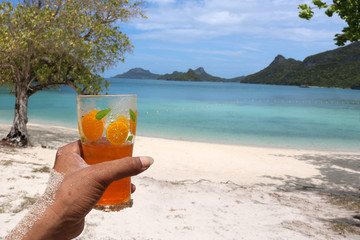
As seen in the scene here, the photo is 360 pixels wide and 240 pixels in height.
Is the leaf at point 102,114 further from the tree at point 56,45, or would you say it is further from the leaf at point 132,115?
the tree at point 56,45

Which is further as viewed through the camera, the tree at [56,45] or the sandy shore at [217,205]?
the tree at [56,45]

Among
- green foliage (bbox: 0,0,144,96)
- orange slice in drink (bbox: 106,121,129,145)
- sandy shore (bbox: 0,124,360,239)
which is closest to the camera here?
orange slice in drink (bbox: 106,121,129,145)

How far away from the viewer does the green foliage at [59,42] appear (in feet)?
34.1

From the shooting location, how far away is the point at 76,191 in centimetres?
170

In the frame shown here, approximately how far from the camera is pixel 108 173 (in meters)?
1.62

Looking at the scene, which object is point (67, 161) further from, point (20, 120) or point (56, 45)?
point (20, 120)

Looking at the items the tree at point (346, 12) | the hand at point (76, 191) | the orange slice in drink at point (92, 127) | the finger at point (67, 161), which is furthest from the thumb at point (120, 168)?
the tree at point (346, 12)

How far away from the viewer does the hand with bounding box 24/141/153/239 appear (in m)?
1.61

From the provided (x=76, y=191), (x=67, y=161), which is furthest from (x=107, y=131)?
(x=76, y=191)

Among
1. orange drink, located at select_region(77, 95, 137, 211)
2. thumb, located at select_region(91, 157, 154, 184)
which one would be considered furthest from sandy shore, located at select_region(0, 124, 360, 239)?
thumb, located at select_region(91, 157, 154, 184)

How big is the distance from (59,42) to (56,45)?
2.05 ft

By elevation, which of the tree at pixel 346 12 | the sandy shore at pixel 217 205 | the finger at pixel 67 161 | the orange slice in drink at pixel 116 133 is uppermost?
the tree at pixel 346 12

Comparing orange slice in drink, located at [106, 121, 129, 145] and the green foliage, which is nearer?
orange slice in drink, located at [106, 121, 129, 145]

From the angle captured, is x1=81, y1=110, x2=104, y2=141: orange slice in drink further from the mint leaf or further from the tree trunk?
the tree trunk
